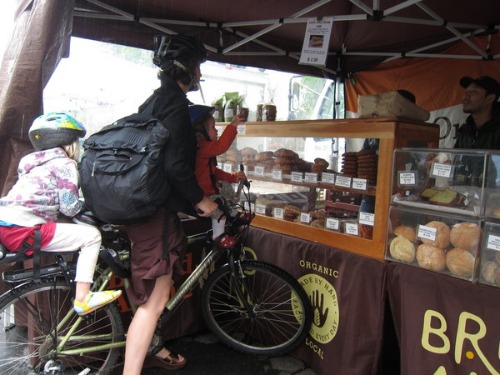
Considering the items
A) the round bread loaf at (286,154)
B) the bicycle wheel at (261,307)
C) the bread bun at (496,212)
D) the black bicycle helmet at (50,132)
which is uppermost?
the black bicycle helmet at (50,132)

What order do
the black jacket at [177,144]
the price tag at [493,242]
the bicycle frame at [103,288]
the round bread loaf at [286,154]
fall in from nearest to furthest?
1. the price tag at [493,242]
2. the black jacket at [177,144]
3. the bicycle frame at [103,288]
4. the round bread loaf at [286,154]

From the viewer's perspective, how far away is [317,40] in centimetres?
332

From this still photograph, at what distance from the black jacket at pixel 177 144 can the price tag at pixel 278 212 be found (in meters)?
1.03

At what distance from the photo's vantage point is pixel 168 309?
8.53ft

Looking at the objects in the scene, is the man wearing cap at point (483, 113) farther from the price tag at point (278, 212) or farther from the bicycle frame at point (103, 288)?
the bicycle frame at point (103, 288)

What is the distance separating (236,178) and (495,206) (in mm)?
1728

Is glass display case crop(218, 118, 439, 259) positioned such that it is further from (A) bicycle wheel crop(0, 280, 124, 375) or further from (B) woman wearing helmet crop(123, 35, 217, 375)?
(A) bicycle wheel crop(0, 280, 124, 375)

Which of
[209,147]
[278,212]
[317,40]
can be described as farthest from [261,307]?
[317,40]

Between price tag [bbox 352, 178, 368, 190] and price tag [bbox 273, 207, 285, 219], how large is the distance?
2.32ft

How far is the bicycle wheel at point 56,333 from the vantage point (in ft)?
7.52

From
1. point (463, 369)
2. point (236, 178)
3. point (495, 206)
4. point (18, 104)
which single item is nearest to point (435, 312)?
point (463, 369)

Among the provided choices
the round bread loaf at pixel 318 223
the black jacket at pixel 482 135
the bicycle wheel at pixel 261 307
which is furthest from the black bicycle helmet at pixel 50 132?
the black jacket at pixel 482 135

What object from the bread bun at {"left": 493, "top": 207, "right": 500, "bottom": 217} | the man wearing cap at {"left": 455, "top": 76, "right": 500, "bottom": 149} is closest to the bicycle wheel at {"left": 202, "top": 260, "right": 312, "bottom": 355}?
the bread bun at {"left": 493, "top": 207, "right": 500, "bottom": 217}

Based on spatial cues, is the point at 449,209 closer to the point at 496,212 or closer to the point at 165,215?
the point at 496,212
